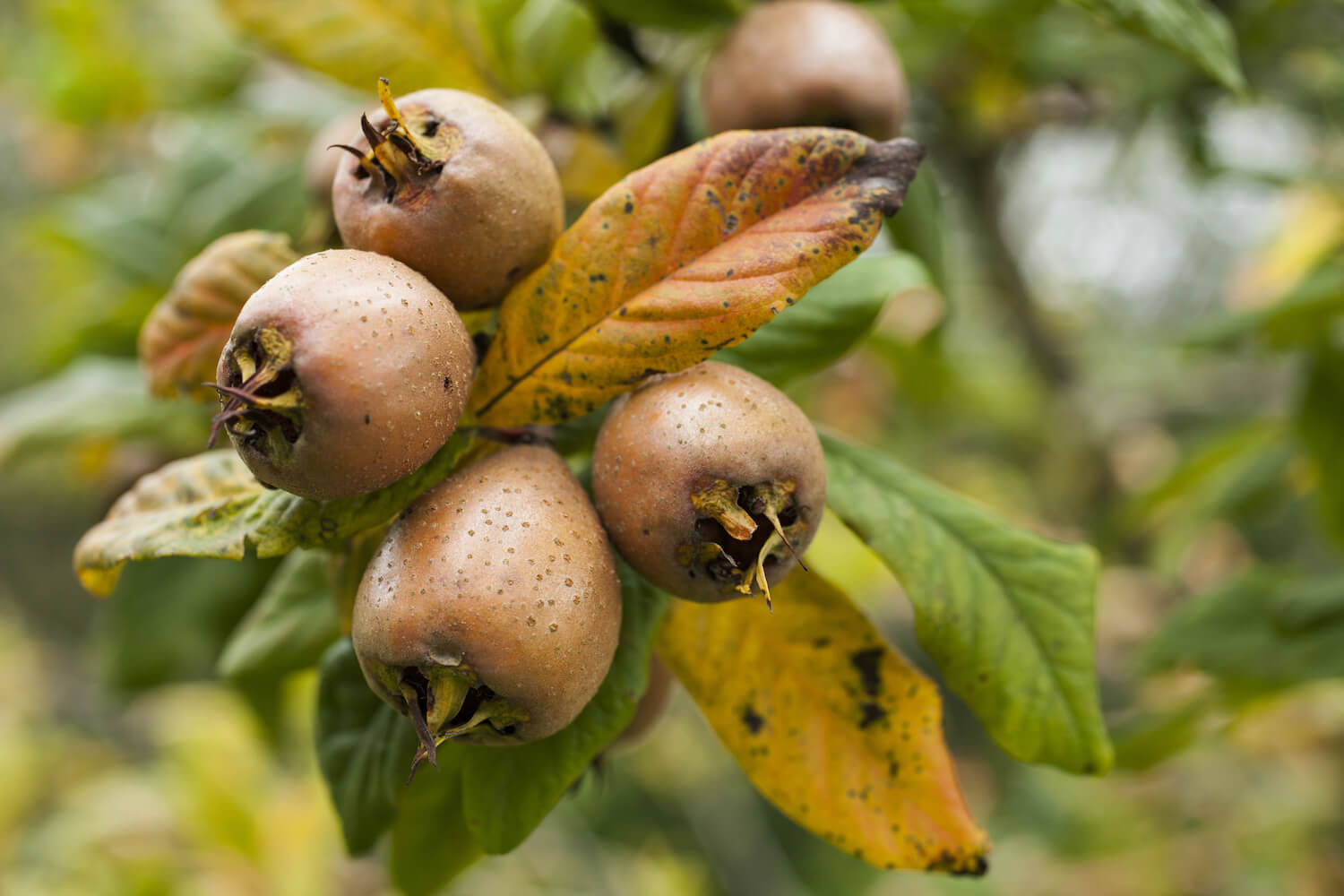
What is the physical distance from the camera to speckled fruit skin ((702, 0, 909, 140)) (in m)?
1.17

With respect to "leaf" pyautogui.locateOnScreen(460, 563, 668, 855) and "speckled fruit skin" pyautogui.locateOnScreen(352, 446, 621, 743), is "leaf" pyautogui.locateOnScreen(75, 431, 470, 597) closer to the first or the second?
"speckled fruit skin" pyautogui.locateOnScreen(352, 446, 621, 743)

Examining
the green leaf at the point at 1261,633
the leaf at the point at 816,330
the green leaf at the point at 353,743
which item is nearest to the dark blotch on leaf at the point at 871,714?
the leaf at the point at 816,330

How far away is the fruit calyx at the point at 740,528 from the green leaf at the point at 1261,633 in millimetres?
1210

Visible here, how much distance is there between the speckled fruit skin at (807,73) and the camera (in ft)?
3.83

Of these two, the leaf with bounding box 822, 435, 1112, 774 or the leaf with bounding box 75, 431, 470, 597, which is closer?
the leaf with bounding box 75, 431, 470, 597

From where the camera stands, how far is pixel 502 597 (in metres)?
0.73

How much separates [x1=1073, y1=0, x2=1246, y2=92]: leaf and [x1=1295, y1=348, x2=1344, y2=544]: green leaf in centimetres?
79

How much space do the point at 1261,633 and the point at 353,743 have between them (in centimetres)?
155

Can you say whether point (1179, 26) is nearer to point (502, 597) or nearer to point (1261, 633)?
point (502, 597)

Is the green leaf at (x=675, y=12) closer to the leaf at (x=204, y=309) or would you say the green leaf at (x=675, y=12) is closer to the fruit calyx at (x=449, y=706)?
the leaf at (x=204, y=309)

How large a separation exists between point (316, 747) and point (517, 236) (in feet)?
2.07

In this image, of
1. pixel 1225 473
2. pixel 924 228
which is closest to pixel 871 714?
pixel 924 228

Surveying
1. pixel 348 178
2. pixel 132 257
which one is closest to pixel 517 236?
pixel 348 178

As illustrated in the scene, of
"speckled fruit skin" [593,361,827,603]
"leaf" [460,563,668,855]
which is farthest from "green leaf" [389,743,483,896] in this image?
"speckled fruit skin" [593,361,827,603]
